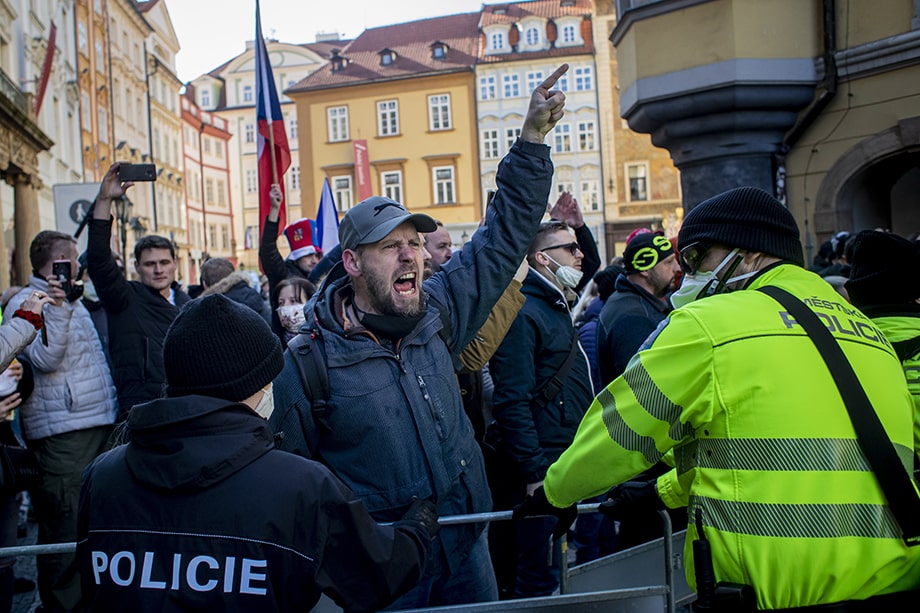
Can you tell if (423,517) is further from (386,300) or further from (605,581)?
(605,581)

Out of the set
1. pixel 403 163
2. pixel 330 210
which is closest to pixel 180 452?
pixel 330 210

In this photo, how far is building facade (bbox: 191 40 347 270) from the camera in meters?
66.3

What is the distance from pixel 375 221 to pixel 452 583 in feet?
4.52

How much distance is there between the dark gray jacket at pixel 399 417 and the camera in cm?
305

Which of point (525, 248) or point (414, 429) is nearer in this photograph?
point (414, 429)

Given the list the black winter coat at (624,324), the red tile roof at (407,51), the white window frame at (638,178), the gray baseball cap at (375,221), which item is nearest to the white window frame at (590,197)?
the white window frame at (638,178)

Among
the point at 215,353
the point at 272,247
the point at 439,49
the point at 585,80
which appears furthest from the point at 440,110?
the point at 215,353

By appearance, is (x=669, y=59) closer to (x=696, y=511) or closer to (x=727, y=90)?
(x=727, y=90)

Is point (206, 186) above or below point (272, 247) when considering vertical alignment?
above

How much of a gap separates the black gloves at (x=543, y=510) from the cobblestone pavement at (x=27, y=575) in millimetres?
4184

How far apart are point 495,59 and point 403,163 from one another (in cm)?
761

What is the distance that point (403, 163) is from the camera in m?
48.2

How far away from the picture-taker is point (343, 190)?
161 feet

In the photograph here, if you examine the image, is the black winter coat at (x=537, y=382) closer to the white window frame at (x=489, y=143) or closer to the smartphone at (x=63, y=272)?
the smartphone at (x=63, y=272)
